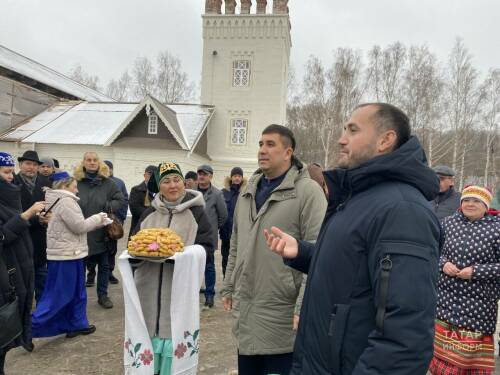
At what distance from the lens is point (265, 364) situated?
2.65 meters

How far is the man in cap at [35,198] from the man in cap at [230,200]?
114 inches

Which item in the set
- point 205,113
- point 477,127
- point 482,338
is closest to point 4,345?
point 482,338

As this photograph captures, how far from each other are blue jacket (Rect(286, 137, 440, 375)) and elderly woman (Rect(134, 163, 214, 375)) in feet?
5.53

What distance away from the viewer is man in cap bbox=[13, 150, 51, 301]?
5.48 meters

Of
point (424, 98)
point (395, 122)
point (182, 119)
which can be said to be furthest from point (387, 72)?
point (395, 122)

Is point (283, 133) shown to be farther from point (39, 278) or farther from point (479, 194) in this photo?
point (39, 278)

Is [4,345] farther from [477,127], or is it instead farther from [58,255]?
[477,127]

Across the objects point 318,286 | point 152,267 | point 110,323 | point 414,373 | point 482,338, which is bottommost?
point 110,323

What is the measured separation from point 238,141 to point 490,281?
63.3 feet

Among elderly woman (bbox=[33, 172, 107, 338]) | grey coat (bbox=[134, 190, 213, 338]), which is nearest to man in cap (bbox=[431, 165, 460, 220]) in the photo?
grey coat (bbox=[134, 190, 213, 338])

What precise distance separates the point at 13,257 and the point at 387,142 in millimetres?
3333

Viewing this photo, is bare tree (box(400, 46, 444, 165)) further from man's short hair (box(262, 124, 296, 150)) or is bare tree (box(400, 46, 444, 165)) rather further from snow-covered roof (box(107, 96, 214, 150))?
man's short hair (box(262, 124, 296, 150))

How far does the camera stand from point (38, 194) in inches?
222

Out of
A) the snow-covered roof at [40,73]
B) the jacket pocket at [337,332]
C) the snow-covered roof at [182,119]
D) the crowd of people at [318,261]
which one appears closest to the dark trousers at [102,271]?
the crowd of people at [318,261]
